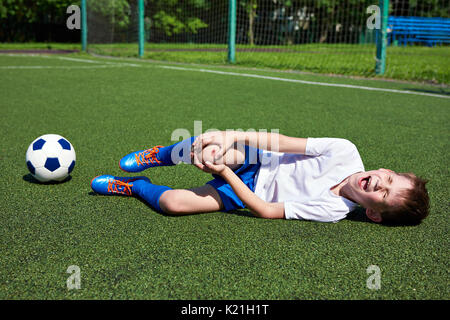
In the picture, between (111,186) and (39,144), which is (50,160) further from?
(111,186)

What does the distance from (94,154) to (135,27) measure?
13.3m

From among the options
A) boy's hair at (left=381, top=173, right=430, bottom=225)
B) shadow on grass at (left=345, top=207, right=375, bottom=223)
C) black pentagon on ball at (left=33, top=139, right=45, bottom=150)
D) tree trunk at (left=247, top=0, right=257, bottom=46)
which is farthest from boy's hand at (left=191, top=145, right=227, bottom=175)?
tree trunk at (left=247, top=0, right=257, bottom=46)

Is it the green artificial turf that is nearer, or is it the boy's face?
the green artificial turf

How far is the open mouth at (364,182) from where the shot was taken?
2.51 meters

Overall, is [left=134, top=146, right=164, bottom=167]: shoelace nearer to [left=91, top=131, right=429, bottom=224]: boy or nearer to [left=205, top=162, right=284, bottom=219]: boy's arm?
[left=91, top=131, right=429, bottom=224]: boy

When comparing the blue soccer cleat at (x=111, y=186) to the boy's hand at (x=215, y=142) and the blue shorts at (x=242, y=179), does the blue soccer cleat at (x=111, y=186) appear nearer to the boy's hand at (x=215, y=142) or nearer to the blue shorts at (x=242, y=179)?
the blue shorts at (x=242, y=179)

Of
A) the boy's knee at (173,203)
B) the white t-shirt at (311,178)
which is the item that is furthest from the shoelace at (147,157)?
the white t-shirt at (311,178)

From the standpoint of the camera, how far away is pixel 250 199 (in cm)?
253

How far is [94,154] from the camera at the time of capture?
3859 millimetres

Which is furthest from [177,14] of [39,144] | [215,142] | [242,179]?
[215,142]

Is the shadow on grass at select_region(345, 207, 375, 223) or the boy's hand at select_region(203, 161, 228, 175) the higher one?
the boy's hand at select_region(203, 161, 228, 175)

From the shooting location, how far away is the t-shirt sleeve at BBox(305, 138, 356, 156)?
2.68 meters

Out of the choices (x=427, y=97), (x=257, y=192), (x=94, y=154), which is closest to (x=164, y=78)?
(x=427, y=97)

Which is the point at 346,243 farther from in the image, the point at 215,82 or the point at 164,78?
the point at 164,78
